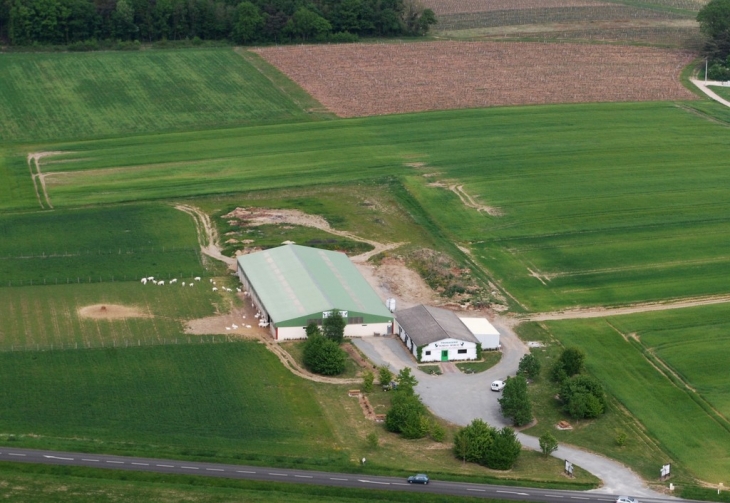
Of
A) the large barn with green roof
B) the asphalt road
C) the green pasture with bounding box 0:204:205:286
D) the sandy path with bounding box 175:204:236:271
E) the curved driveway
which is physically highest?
the large barn with green roof

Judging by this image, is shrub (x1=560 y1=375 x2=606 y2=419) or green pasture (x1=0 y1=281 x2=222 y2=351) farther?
green pasture (x1=0 y1=281 x2=222 y2=351)

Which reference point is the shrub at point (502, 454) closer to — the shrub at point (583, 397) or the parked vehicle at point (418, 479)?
the parked vehicle at point (418, 479)

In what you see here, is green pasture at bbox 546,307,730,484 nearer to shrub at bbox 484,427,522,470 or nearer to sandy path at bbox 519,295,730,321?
sandy path at bbox 519,295,730,321

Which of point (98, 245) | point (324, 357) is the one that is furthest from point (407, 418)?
point (98, 245)

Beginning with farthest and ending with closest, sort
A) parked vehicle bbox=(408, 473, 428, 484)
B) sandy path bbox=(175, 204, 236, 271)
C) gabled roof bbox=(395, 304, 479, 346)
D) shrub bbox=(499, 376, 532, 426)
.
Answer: sandy path bbox=(175, 204, 236, 271) → gabled roof bbox=(395, 304, 479, 346) → shrub bbox=(499, 376, 532, 426) → parked vehicle bbox=(408, 473, 428, 484)

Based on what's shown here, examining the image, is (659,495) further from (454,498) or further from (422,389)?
(422,389)

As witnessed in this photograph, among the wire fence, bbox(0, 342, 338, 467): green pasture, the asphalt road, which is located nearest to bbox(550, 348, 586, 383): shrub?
the asphalt road
